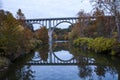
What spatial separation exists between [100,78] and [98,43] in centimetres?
2626

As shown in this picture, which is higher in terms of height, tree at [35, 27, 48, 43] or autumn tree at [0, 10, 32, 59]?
tree at [35, 27, 48, 43]

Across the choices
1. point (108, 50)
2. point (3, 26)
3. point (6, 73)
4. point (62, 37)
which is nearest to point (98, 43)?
point (108, 50)

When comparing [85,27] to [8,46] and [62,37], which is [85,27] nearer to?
[8,46]

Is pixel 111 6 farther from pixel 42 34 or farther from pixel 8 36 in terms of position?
pixel 42 34

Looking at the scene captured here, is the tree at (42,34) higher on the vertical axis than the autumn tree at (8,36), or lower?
higher

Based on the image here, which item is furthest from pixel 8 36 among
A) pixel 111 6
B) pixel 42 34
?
pixel 42 34

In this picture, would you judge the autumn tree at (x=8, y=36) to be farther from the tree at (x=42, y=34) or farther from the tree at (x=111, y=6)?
the tree at (x=42, y=34)

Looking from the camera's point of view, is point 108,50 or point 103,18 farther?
point 103,18

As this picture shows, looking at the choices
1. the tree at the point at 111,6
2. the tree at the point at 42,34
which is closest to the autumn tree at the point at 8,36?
the tree at the point at 111,6

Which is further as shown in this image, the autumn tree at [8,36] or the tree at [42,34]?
the tree at [42,34]

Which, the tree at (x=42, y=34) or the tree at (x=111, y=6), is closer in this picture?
the tree at (x=111, y=6)

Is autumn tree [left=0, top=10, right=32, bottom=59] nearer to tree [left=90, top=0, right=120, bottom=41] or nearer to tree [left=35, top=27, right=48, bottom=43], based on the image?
tree [left=90, top=0, right=120, bottom=41]

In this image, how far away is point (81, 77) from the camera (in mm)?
25562

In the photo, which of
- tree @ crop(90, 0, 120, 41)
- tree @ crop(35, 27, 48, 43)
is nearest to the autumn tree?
tree @ crop(90, 0, 120, 41)
